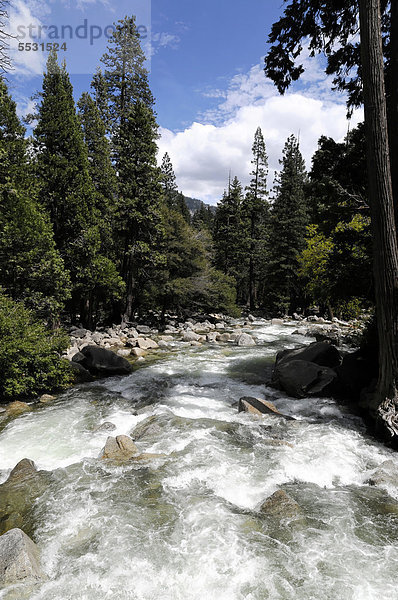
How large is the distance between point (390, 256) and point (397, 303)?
2.85 ft

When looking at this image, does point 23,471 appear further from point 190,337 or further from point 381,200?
point 190,337

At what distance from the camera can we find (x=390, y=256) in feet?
19.2

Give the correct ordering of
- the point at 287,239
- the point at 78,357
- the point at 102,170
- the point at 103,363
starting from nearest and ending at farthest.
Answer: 1. the point at 103,363
2. the point at 78,357
3. the point at 102,170
4. the point at 287,239

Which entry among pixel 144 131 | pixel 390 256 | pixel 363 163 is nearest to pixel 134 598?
pixel 390 256

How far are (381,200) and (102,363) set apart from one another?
32.0 feet

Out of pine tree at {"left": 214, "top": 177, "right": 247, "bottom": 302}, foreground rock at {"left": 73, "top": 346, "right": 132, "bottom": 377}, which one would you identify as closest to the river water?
foreground rock at {"left": 73, "top": 346, "right": 132, "bottom": 377}

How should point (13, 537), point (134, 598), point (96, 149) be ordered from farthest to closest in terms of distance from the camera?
point (96, 149) → point (13, 537) → point (134, 598)

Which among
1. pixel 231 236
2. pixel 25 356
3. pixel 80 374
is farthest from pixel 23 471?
pixel 231 236

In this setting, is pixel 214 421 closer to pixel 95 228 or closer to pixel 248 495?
pixel 248 495

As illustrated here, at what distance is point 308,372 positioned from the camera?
9375mm

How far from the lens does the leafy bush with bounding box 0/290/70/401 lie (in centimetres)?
780

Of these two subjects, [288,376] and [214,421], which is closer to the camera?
[214,421]

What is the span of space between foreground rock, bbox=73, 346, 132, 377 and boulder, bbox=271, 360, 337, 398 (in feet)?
17.6

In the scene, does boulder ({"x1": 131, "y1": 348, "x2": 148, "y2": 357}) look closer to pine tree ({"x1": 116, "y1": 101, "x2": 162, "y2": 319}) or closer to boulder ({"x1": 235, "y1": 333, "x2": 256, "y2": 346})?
boulder ({"x1": 235, "y1": 333, "x2": 256, "y2": 346})
